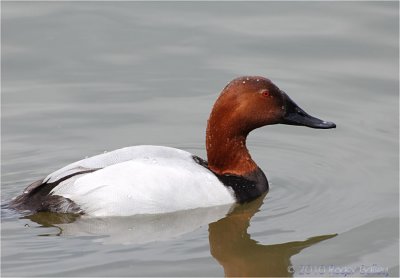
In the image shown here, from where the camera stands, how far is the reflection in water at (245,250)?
6766mm

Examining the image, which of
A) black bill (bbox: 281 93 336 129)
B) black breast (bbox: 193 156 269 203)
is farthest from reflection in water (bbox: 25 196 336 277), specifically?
black bill (bbox: 281 93 336 129)

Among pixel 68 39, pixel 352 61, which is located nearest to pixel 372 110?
pixel 352 61

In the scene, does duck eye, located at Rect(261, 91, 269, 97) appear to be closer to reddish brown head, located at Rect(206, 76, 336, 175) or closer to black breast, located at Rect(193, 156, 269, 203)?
reddish brown head, located at Rect(206, 76, 336, 175)

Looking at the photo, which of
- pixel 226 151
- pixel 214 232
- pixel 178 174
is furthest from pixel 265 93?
pixel 214 232

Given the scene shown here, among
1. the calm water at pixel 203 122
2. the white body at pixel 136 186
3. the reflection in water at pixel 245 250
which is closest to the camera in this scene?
the reflection in water at pixel 245 250

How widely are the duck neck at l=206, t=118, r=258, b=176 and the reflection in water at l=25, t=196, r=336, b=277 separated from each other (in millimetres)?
402

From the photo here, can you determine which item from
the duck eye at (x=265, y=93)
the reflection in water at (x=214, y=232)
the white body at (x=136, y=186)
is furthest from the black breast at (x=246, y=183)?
the duck eye at (x=265, y=93)

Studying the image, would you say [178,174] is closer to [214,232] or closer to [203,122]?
[214,232]

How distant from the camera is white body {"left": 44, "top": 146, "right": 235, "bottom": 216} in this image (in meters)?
7.38

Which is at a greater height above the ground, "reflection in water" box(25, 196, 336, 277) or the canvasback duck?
the canvasback duck

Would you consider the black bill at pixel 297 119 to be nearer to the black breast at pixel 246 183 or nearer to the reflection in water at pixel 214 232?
the black breast at pixel 246 183

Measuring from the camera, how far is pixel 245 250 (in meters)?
7.09

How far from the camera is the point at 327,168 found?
8.48 meters

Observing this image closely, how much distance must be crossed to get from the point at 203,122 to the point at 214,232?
85.8 inches
